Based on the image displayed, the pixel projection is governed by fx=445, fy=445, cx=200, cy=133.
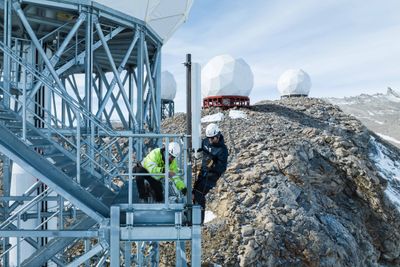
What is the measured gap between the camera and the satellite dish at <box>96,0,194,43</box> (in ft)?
36.4

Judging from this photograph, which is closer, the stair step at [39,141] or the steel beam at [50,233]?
the steel beam at [50,233]

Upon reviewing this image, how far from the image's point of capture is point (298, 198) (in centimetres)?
2030

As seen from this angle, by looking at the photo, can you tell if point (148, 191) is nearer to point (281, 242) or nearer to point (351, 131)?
point (281, 242)

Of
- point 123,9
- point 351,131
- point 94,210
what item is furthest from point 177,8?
point 351,131

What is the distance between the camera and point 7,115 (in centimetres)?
827

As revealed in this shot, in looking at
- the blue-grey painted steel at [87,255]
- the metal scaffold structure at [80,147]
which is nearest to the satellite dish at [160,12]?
the metal scaffold structure at [80,147]

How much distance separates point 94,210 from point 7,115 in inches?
121

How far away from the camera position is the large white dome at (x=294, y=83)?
35.5m

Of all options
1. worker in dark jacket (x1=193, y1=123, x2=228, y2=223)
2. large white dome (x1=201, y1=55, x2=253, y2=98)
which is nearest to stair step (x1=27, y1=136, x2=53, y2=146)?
worker in dark jacket (x1=193, y1=123, x2=228, y2=223)

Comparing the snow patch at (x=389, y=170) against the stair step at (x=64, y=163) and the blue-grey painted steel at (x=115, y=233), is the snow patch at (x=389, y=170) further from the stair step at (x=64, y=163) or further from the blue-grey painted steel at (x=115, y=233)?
the blue-grey painted steel at (x=115, y=233)

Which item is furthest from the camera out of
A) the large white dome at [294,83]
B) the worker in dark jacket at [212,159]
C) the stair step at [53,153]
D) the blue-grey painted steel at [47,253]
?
the large white dome at [294,83]

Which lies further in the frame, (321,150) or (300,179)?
(321,150)

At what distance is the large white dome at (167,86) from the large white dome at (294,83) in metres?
8.82

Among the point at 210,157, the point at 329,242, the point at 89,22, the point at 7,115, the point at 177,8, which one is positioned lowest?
the point at 329,242
